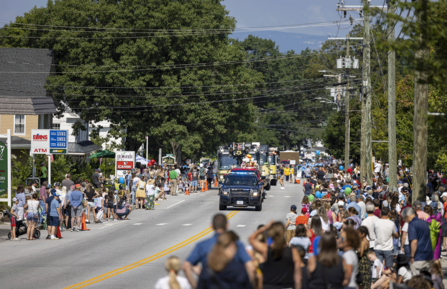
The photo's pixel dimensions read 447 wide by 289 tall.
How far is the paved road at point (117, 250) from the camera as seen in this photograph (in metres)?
14.1

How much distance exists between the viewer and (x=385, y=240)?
42.2 ft

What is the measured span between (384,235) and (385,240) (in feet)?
0.36

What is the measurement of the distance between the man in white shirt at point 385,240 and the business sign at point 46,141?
755 inches

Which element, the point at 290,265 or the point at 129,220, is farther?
the point at 129,220

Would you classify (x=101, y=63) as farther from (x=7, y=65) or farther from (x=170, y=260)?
(x=170, y=260)

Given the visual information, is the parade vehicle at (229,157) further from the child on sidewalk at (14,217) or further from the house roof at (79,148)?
the child on sidewalk at (14,217)

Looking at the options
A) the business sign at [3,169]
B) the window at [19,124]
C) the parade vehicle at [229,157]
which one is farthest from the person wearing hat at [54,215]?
the window at [19,124]

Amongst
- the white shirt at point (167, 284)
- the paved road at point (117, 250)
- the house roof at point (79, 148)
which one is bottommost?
the paved road at point (117, 250)

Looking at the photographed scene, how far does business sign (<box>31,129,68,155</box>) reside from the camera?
93.1ft

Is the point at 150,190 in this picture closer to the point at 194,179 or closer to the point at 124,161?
the point at 124,161

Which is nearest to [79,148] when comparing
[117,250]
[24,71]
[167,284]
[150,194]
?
[24,71]

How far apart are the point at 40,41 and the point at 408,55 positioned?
1869 inches

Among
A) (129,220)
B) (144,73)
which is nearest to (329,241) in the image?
(129,220)

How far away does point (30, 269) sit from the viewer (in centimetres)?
1538
